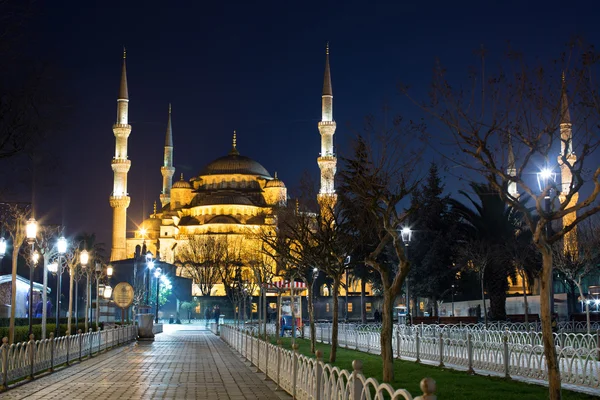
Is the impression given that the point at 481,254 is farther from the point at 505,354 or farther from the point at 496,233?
the point at 505,354

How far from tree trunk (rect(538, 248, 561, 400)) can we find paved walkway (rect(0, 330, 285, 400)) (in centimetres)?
462

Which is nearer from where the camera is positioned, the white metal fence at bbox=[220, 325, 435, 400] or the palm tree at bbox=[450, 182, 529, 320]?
the white metal fence at bbox=[220, 325, 435, 400]

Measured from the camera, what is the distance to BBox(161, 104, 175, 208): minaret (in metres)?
111

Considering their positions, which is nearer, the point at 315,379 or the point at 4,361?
the point at 315,379

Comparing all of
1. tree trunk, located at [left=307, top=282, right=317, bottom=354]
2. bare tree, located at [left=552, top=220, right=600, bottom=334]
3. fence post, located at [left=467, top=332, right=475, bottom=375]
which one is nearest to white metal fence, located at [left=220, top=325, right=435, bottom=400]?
tree trunk, located at [left=307, top=282, right=317, bottom=354]

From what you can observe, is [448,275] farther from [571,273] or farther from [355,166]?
[355,166]

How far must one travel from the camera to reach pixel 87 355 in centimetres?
2250

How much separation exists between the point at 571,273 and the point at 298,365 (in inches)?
1050

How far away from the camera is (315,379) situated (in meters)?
9.51

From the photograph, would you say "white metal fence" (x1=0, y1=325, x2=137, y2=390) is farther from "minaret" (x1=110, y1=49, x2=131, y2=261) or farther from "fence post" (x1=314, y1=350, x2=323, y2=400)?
"minaret" (x1=110, y1=49, x2=131, y2=261)

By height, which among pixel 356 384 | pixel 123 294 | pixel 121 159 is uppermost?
pixel 121 159

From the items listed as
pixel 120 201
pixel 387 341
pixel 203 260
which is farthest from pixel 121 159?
pixel 387 341

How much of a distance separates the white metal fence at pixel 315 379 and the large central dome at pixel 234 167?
91.7 metres

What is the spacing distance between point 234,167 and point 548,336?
10228 centimetres
